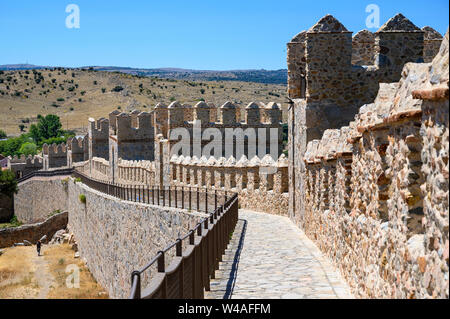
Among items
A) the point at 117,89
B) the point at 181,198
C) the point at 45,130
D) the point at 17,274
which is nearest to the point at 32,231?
the point at 17,274

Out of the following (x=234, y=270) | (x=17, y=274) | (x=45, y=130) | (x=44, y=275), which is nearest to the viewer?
(x=234, y=270)

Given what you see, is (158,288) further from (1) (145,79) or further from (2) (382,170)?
(1) (145,79)

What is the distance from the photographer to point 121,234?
901 inches

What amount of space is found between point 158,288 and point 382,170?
2.82 metres

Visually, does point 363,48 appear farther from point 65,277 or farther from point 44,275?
point 44,275

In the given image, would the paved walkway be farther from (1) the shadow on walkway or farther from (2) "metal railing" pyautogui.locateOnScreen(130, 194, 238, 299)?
(2) "metal railing" pyautogui.locateOnScreen(130, 194, 238, 299)

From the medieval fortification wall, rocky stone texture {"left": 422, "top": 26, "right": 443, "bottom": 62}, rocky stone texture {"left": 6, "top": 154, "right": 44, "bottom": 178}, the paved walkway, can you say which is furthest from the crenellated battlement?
the medieval fortification wall

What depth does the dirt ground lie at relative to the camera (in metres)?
27.0

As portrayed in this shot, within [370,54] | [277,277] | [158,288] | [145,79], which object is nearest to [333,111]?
[370,54]

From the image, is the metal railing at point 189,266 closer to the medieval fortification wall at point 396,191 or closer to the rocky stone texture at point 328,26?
the medieval fortification wall at point 396,191

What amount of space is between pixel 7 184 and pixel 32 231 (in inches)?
605

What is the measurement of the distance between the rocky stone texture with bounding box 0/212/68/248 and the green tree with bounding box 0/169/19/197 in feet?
46.2

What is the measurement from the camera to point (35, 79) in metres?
130

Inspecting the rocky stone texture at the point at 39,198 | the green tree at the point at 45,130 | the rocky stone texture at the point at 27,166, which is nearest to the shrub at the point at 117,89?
the green tree at the point at 45,130
